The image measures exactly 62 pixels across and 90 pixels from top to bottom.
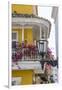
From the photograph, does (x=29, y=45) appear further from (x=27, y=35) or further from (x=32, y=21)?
(x=32, y=21)

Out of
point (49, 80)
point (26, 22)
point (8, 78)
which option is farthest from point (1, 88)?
point (26, 22)

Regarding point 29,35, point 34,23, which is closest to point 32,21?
point 34,23

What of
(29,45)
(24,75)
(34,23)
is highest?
(34,23)

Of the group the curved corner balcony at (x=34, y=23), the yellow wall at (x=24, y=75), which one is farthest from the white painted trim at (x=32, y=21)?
the yellow wall at (x=24, y=75)

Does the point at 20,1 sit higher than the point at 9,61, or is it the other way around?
the point at 20,1

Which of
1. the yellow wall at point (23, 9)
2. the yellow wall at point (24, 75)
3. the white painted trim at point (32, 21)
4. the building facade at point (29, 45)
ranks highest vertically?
the yellow wall at point (23, 9)

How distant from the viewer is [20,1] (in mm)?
2477

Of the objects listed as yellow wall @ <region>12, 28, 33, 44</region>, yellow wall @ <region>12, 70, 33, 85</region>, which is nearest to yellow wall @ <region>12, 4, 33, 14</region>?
yellow wall @ <region>12, 28, 33, 44</region>

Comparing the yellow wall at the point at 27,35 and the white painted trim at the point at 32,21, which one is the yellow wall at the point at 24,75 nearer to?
the yellow wall at the point at 27,35

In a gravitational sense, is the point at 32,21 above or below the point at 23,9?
below

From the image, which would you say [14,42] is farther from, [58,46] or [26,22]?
[58,46]

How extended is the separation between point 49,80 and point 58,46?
307mm

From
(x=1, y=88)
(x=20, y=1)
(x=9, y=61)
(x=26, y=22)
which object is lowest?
(x=1, y=88)

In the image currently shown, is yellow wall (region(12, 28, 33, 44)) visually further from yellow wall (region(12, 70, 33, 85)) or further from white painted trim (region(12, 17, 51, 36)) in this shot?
yellow wall (region(12, 70, 33, 85))
